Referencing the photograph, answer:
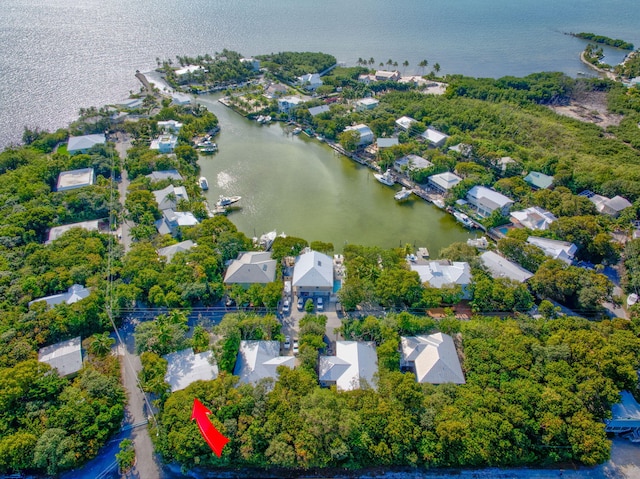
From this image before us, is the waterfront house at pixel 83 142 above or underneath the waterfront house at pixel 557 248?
above

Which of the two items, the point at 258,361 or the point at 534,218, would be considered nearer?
the point at 258,361

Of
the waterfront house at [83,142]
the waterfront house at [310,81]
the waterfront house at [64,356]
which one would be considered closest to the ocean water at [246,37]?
the waterfront house at [83,142]

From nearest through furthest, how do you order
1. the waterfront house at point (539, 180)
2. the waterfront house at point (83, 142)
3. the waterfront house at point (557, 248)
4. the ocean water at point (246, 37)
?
1. the waterfront house at point (557, 248)
2. the waterfront house at point (539, 180)
3. the waterfront house at point (83, 142)
4. the ocean water at point (246, 37)

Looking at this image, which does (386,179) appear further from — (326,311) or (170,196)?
(170,196)

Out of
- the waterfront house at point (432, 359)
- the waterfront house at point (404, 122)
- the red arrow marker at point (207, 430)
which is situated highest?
the waterfront house at point (404, 122)

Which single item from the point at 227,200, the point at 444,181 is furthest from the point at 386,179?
the point at 227,200

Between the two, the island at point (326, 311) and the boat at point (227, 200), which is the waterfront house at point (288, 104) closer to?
the island at point (326, 311)

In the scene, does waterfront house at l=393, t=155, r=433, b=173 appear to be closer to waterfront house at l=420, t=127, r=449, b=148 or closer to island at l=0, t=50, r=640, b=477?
island at l=0, t=50, r=640, b=477
